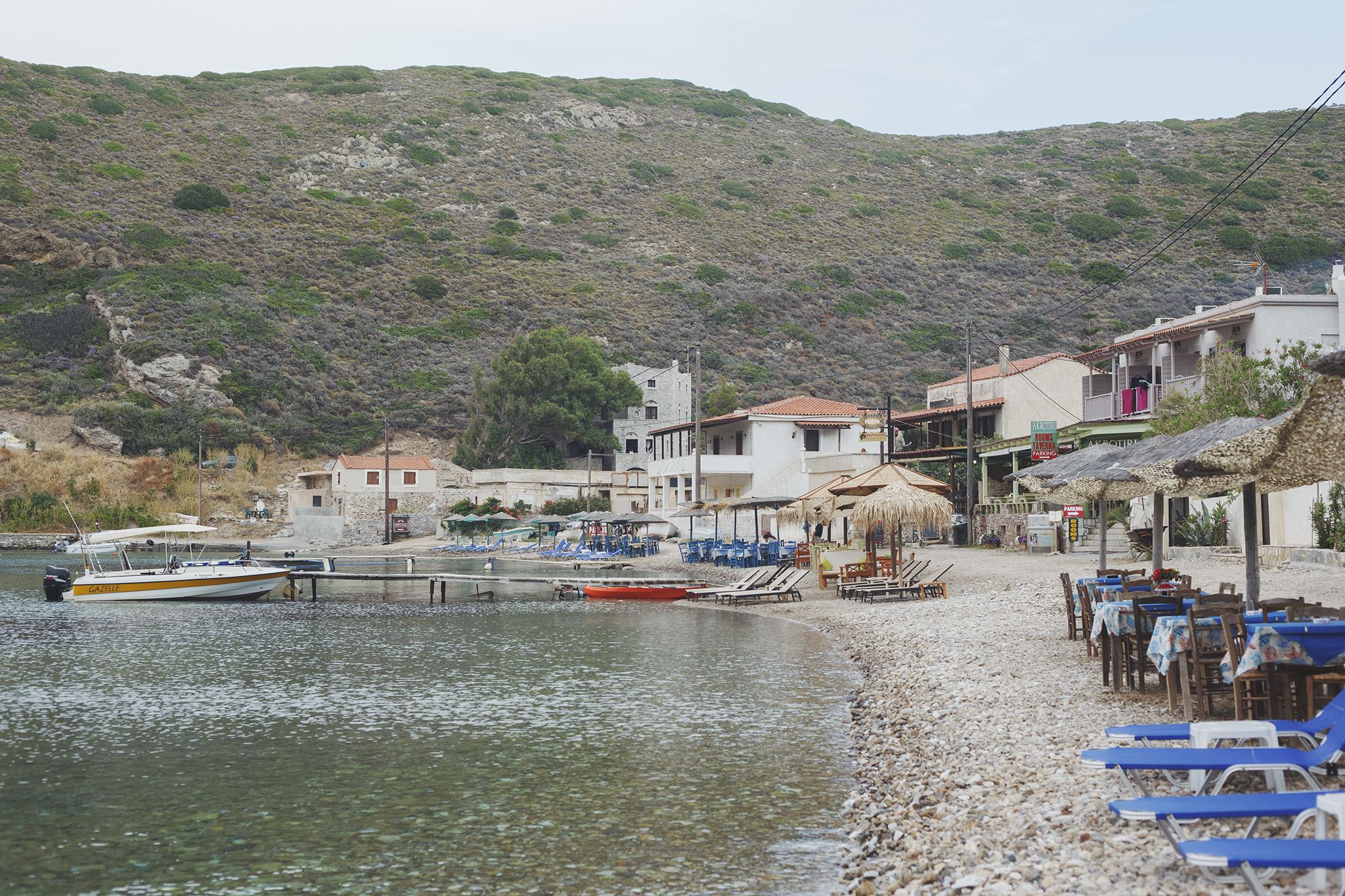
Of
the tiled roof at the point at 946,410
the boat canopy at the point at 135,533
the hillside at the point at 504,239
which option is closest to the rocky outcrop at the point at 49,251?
the hillside at the point at 504,239

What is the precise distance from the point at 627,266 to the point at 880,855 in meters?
97.7

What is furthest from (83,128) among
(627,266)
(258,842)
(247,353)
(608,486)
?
(258,842)

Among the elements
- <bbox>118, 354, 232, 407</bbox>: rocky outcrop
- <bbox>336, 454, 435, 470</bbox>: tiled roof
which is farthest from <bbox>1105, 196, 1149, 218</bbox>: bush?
<bbox>118, 354, 232, 407</bbox>: rocky outcrop

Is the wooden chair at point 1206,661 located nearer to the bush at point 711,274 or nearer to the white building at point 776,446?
the white building at point 776,446

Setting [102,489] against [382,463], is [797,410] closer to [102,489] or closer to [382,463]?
[382,463]

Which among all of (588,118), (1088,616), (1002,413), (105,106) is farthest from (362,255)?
(1088,616)

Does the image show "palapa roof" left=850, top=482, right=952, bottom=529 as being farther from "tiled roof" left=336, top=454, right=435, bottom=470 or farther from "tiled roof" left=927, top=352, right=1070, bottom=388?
"tiled roof" left=336, top=454, right=435, bottom=470

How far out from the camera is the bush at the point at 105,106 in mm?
112625

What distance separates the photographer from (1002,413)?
167 feet

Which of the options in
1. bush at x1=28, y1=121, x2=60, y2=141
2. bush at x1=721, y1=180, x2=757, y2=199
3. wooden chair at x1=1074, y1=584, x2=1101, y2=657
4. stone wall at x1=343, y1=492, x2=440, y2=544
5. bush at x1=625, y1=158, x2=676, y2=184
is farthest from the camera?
bush at x1=625, y1=158, x2=676, y2=184

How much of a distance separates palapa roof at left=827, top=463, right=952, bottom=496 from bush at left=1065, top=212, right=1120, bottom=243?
9181 cm

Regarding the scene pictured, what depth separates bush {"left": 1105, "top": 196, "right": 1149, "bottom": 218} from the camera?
116m

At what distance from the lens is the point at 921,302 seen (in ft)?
334

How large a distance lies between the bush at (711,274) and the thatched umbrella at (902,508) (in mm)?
76957
